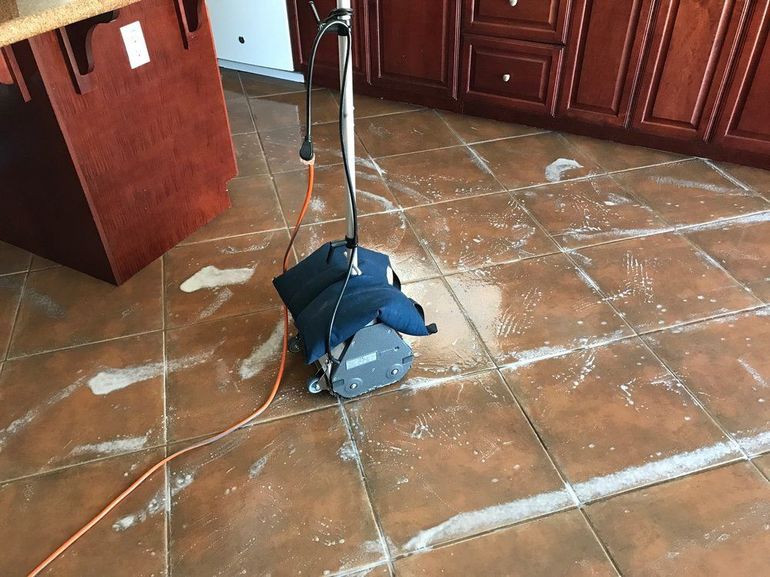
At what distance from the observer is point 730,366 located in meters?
Answer: 1.78

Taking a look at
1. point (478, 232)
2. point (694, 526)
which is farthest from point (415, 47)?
point (694, 526)

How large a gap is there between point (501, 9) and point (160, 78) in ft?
4.78

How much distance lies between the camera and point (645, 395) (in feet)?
5.59

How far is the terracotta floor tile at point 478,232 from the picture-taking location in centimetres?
220

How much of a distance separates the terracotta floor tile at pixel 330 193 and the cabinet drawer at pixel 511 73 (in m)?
0.67

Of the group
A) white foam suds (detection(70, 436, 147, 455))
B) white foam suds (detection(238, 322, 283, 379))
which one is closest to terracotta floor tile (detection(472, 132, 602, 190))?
white foam suds (detection(238, 322, 283, 379))

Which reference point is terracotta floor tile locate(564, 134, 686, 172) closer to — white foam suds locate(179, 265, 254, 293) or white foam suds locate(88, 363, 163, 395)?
white foam suds locate(179, 265, 254, 293)

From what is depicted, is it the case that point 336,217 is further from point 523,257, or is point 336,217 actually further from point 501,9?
point 501,9

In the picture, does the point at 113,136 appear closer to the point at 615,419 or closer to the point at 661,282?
the point at 615,419

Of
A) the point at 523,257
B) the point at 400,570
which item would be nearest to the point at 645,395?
the point at 523,257

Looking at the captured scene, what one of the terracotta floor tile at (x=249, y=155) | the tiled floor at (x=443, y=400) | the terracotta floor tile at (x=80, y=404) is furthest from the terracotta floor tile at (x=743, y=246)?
the terracotta floor tile at (x=80, y=404)

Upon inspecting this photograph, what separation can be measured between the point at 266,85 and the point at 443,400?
2.31 m

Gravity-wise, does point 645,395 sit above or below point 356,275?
below

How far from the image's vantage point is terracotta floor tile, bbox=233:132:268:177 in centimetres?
270
